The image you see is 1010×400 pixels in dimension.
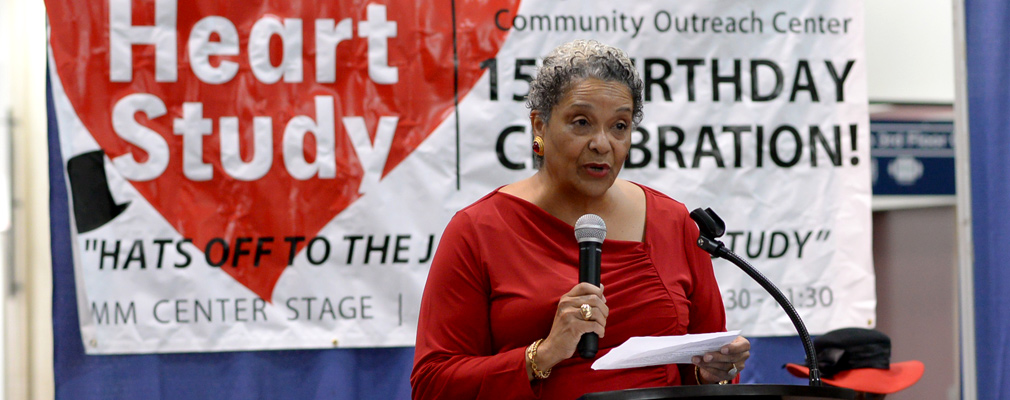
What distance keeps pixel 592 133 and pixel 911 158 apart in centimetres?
234

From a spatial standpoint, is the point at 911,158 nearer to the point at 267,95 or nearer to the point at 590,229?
the point at 267,95

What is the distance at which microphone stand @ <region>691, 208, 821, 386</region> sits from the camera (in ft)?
5.52

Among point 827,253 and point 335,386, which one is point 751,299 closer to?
point 827,253

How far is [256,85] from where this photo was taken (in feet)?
10.3

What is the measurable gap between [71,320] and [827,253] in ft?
8.32

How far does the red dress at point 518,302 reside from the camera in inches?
66.6

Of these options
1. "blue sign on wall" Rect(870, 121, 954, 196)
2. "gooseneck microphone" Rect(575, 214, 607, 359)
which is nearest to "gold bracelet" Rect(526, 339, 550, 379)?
"gooseneck microphone" Rect(575, 214, 607, 359)

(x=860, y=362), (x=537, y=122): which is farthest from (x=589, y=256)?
(x=860, y=362)

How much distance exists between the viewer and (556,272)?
69.5 inches

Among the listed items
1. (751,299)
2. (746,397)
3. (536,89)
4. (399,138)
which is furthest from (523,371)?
(751,299)

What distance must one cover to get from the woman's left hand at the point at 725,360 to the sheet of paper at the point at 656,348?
51 millimetres

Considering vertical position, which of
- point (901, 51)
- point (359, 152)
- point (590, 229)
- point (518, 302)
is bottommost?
point (518, 302)

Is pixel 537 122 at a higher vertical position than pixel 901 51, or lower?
lower

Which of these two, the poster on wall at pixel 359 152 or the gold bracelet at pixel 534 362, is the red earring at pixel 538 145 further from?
the poster on wall at pixel 359 152
